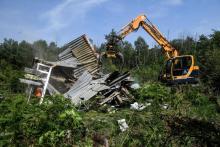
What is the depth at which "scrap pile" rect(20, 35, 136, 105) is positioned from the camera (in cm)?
1366

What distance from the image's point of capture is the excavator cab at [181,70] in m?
17.5

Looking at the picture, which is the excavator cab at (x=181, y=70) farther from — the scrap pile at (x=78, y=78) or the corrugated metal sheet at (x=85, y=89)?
the corrugated metal sheet at (x=85, y=89)

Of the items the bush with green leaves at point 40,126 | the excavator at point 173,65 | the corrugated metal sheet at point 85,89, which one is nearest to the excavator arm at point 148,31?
the excavator at point 173,65

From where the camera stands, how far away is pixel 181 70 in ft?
59.1

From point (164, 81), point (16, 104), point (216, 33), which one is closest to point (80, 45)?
point (164, 81)

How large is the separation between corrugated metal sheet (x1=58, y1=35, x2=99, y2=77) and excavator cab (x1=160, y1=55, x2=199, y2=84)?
4058 millimetres

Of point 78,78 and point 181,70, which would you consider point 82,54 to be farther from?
point 181,70

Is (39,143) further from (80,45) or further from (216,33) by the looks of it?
(216,33)

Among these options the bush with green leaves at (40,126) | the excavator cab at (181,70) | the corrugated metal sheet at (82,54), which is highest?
the corrugated metal sheet at (82,54)

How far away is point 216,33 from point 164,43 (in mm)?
13223

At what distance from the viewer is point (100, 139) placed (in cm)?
549

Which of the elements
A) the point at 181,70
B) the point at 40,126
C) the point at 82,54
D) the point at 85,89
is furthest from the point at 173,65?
the point at 40,126

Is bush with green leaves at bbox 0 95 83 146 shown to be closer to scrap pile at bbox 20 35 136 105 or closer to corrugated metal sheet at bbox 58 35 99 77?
scrap pile at bbox 20 35 136 105

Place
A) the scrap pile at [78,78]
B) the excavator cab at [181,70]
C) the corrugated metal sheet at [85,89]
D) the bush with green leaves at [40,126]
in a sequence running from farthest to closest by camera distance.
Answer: the excavator cab at [181,70], the scrap pile at [78,78], the corrugated metal sheet at [85,89], the bush with green leaves at [40,126]
